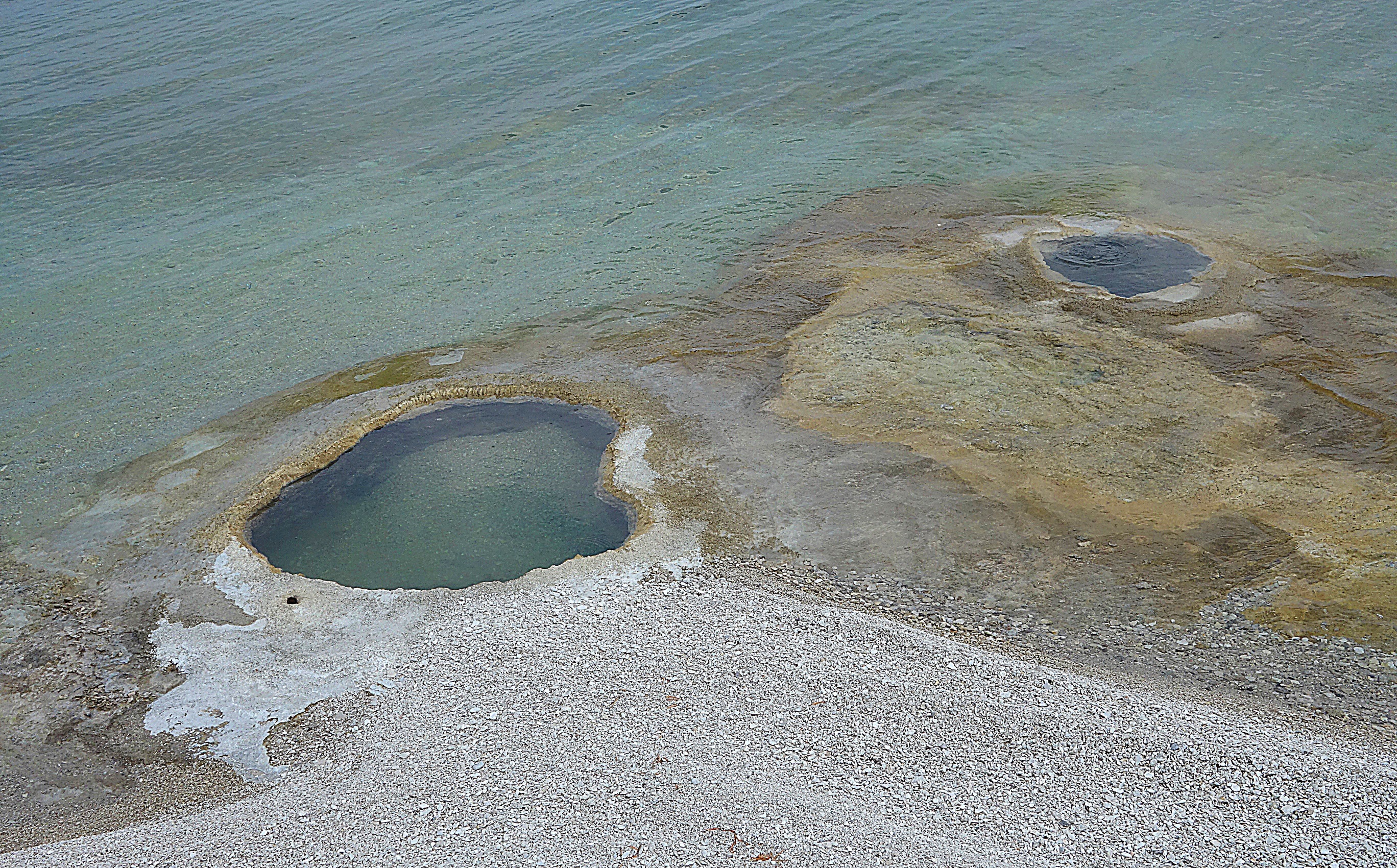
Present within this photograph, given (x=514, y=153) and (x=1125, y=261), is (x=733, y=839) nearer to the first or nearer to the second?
(x=1125, y=261)

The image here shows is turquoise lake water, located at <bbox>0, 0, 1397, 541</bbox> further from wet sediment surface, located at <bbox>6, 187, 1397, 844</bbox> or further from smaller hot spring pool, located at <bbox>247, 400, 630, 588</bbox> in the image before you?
smaller hot spring pool, located at <bbox>247, 400, 630, 588</bbox>

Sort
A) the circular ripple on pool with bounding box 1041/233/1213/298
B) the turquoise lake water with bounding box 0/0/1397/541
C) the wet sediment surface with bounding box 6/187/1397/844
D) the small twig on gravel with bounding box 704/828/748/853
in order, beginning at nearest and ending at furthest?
the small twig on gravel with bounding box 704/828/748/853
the wet sediment surface with bounding box 6/187/1397/844
the circular ripple on pool with bounding box 1041/233/1213/298
the turquoise lake water with bounding box 0/0/1397/541

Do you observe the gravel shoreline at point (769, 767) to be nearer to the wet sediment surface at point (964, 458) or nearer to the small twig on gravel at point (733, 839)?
the small twig on gravel at point (733, 839)

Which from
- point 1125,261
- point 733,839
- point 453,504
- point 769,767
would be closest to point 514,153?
point 453,504

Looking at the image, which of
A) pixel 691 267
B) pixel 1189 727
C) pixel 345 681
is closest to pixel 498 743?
pixel 345 681

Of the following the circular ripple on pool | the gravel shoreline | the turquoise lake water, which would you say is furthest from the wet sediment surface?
the turquoise lake water
